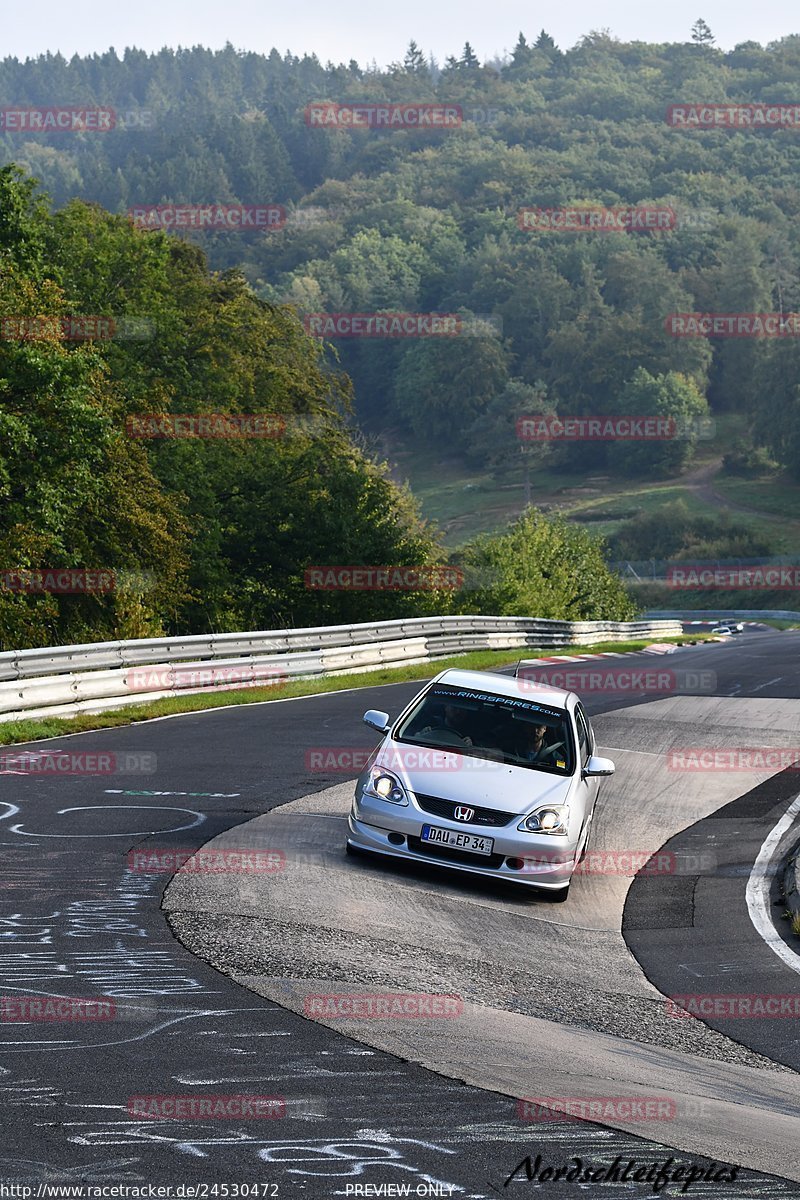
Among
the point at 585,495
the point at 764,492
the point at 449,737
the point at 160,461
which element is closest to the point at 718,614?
the point at 764,492

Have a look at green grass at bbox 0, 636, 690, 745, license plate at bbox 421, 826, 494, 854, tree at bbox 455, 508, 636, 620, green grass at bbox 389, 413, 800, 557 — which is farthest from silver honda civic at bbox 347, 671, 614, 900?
green grass at bbox 389, 413, 800, 557

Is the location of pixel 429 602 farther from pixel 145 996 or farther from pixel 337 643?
pixel 145 996

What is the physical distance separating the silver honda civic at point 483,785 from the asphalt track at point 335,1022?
339 mm

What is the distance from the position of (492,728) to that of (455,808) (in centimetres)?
131

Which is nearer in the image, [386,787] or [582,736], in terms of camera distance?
[386,787]

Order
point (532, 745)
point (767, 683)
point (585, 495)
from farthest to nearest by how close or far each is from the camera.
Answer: point (585, 495) < point (767, 683) < point (532, 745)

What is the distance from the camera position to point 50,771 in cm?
1472

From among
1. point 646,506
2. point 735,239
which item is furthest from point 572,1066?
point 735,239

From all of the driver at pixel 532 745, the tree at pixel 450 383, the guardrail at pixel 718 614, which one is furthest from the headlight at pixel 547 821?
the tree at pixel 450 383

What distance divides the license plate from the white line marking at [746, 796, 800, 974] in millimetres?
2123

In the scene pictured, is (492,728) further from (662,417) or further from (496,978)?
(662,417)

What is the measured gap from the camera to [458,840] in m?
10.5

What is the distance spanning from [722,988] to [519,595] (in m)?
45.4

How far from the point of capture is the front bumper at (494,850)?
10516 mm
